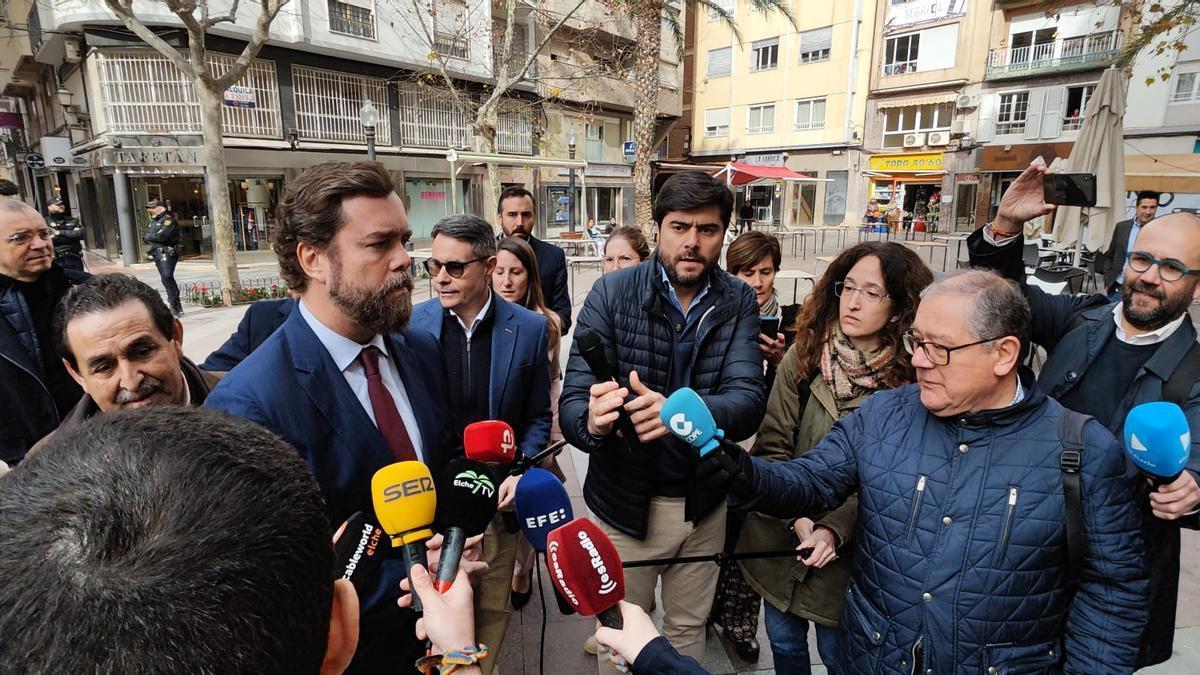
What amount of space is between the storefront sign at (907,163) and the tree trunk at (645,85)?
1877 centimetres

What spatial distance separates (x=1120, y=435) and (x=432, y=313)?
272cm

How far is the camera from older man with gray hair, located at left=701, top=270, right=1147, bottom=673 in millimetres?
1591

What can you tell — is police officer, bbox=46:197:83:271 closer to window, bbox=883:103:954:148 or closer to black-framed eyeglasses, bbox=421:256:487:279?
black-framed eyeglasses, bbox=421:256:487:279

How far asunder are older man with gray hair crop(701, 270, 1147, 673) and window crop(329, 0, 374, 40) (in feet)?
65.1

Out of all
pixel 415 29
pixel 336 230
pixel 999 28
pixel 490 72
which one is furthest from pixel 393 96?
pixel 999 28

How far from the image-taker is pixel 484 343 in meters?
2.79

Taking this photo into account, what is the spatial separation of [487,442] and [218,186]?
11.0m

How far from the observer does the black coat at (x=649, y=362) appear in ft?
7.50

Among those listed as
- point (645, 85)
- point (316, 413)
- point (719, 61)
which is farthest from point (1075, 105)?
point (316, 413)

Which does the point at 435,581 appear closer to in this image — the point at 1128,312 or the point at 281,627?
the point at 281,627

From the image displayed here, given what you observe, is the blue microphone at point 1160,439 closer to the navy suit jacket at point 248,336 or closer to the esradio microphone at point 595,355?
the esradio microphone at point 595,355

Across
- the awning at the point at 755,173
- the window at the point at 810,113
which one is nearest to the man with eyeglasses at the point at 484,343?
the awning at the point at 755,173

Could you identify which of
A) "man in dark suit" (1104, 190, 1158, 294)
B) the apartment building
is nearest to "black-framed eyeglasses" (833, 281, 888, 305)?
"man in dark suit" (1104, 190, 1158, 294)

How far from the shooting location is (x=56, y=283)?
301 cm
